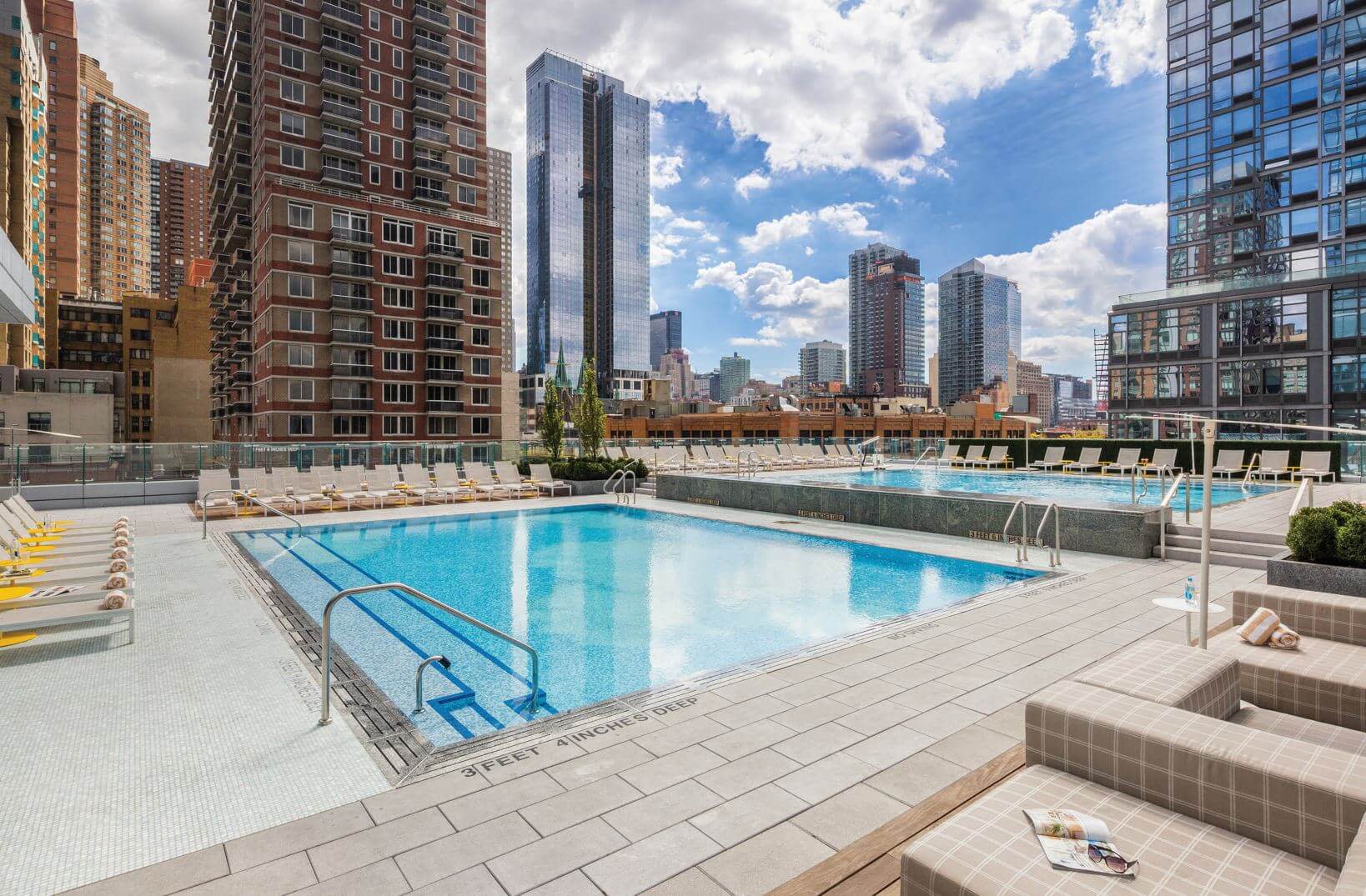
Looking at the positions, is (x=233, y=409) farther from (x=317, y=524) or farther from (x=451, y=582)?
(x=451, y=582)

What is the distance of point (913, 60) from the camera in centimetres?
1972

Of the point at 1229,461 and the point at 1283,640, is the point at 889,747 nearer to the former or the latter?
the point at 1283,640

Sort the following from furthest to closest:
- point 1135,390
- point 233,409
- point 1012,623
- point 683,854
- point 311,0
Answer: point 233,409 < point 311,0 < point 1135,390 < point 1012,623 < point 683,854

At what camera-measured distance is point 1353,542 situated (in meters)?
6.32

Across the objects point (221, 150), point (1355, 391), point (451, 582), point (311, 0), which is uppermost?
point (311, 0)

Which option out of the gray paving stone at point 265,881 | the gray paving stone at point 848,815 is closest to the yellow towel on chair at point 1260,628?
the gray paving stone at point 848,815

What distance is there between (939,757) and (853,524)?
10.4 meters

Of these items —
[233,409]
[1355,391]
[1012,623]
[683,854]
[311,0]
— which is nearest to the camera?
[683,854]

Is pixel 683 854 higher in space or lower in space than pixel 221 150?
lower

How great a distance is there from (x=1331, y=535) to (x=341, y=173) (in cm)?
5101

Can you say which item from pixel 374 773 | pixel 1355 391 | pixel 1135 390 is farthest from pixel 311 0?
pixel 1355 391

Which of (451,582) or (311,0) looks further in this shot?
(311,0)

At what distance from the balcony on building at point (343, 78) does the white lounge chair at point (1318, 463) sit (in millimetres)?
52517

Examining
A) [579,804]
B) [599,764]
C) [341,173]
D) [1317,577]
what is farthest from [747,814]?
[341,173]
